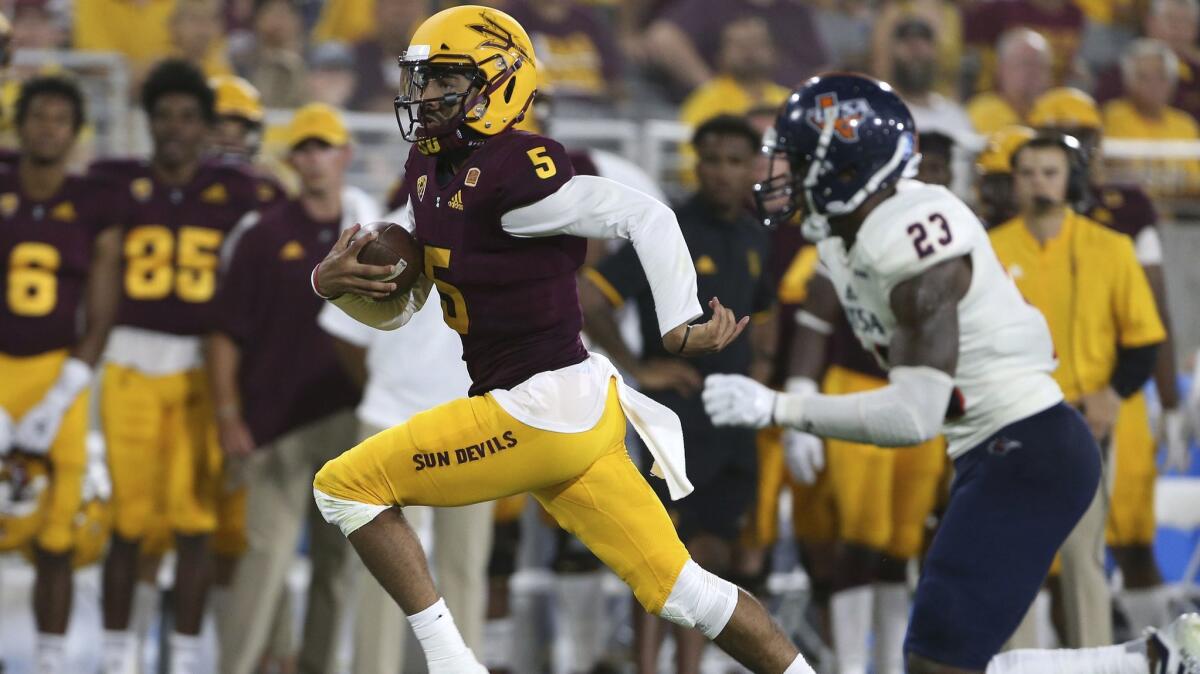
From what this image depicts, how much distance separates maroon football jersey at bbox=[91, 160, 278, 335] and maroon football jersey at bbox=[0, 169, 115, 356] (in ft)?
0.48

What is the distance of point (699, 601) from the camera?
13.1ft

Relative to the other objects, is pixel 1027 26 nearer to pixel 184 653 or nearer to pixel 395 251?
pixel 184 653

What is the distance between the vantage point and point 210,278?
6.30 m


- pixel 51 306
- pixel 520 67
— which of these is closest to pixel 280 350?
pixel 51 306

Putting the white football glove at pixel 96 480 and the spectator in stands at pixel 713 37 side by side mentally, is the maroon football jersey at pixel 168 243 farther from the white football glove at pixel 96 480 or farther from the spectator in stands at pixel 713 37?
the spectator in stands at pixel 713 37

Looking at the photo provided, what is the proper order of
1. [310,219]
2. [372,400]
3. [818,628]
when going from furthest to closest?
[818,628], [310,219], [372,400]

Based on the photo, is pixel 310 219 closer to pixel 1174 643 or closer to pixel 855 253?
pixel 855 253

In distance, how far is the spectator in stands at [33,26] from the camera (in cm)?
831

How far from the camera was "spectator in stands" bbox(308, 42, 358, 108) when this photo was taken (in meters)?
8.43

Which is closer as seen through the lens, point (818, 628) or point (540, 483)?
point (540, 483)

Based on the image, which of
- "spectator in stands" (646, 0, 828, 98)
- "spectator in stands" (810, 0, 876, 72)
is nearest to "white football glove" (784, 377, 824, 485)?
"spectator in stands" (646, 0, 828, 98)

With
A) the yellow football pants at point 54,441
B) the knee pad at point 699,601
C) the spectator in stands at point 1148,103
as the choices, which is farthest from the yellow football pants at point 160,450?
the spectator in stands at point 1148,103

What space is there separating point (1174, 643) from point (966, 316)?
0.89m

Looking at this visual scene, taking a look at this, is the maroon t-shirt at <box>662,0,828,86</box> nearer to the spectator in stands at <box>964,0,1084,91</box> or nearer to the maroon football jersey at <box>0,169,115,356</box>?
the spectator in stands at <box>964,0,1084,91</box>
